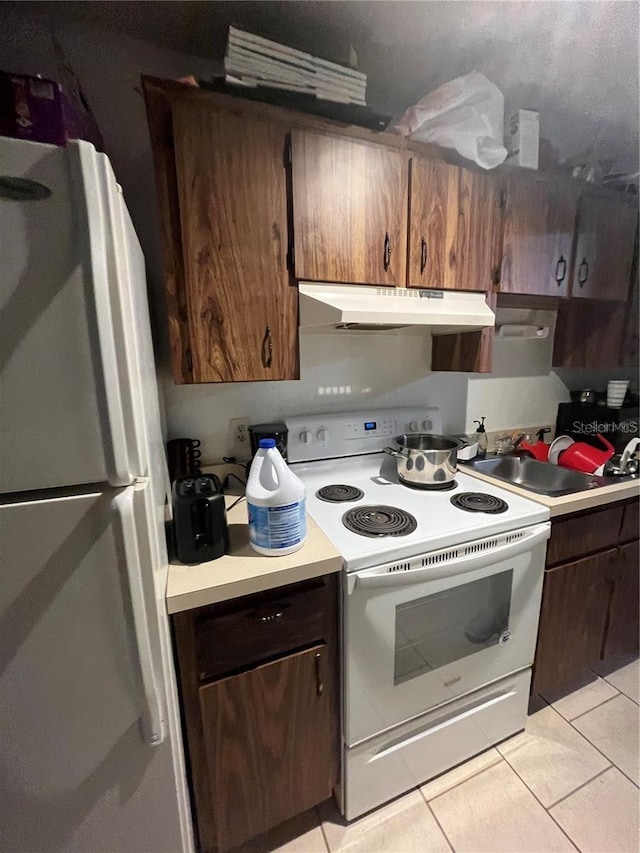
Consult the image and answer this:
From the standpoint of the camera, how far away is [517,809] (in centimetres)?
119

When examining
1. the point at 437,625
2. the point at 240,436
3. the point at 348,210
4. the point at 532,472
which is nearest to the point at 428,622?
the point at 437,625

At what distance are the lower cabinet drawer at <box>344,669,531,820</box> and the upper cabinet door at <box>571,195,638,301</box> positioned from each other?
5.62ft

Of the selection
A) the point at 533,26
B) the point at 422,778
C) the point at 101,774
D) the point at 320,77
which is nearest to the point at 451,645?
the point at 422,778

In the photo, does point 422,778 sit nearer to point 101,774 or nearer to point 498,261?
point 101,774

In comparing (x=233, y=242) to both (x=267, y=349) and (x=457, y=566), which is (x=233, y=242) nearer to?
(x=267, y=349)


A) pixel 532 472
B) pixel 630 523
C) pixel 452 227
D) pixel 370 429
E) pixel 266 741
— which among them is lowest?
pixel 266 741

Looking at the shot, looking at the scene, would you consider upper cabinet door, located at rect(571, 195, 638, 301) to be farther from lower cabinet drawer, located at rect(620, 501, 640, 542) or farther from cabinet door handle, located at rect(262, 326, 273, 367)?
cabinet door handle, located at rect(262, 326, 273, 367)

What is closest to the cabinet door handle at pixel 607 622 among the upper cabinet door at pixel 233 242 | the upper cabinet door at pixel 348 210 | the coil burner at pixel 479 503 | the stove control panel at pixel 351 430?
the coil burner at pixel 479 503

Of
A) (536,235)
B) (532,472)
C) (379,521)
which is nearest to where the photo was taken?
(379,521)

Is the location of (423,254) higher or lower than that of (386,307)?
higher

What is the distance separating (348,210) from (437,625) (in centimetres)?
140

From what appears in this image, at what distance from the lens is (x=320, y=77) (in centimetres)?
106

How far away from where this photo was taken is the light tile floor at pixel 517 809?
1108 millimetres

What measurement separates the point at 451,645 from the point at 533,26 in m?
2.05
